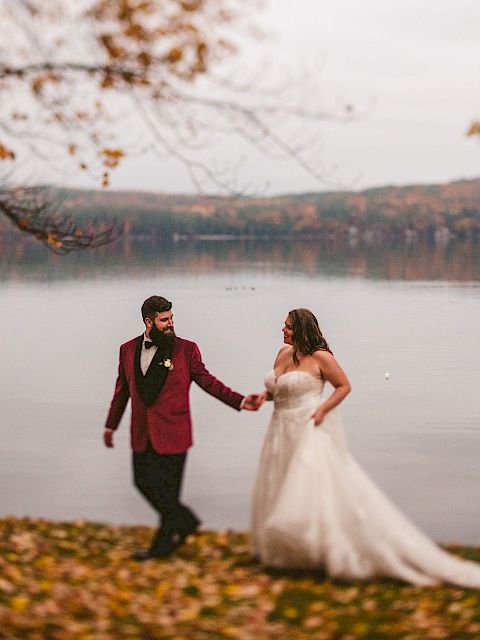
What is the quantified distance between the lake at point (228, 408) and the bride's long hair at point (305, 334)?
6.83 meters

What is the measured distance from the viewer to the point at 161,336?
10.1 meters

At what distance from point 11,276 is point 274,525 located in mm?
117158

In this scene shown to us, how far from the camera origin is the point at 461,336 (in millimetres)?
55188

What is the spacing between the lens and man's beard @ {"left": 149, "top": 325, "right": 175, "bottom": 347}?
10.1 meters

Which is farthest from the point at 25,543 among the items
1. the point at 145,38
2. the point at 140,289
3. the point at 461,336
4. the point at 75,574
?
the point at 140,289

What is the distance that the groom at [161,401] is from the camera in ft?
33.1

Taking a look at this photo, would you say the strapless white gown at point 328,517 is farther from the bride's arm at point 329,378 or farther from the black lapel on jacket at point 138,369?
the black lapel on jacket at point 138,369

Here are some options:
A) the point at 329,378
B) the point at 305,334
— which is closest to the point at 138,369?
the point at 305,334

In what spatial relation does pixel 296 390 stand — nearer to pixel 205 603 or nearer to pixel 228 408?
pixel 205 603

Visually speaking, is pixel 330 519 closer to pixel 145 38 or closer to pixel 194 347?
pixel 194 347

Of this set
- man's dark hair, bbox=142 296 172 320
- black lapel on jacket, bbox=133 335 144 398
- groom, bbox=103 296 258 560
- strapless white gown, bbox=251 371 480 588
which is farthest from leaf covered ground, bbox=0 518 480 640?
man's dark hair, bbox=142 296 172 320

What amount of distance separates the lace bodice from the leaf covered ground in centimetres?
149

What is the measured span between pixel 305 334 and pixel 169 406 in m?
1.38

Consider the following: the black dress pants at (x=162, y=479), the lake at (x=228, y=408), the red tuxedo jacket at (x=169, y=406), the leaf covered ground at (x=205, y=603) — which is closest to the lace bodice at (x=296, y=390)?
the red tuxedo jacket at (x=169, y=406)
